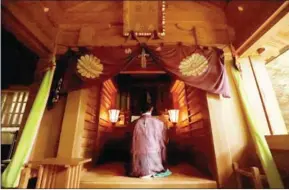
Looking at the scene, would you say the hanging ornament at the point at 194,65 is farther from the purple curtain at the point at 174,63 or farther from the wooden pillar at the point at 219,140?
the wooden pillar at the point at 219,140

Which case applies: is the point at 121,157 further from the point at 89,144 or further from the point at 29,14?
the point at 29,14

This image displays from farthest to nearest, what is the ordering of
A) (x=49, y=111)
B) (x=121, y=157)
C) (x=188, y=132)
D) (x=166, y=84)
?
(x=166, y=84)
(x=121, y=157)
(x=188, y=132)
(x=49, y=111)

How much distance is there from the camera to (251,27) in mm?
3707

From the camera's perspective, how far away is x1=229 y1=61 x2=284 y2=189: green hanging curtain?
9.98 feet

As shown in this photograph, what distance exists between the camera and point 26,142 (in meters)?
3.24

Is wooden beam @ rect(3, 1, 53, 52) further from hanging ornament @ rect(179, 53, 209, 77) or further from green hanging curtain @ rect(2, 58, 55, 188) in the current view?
hanging ornament @ rect(179, 53, 209, 77)

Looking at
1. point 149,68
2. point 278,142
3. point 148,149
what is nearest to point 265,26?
point 278,142

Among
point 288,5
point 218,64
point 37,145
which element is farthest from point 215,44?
point 37,145

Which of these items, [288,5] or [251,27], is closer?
[288,5]

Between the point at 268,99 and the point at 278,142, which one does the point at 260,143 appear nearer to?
the point at 278,142

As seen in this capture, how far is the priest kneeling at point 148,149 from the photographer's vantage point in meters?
4.12

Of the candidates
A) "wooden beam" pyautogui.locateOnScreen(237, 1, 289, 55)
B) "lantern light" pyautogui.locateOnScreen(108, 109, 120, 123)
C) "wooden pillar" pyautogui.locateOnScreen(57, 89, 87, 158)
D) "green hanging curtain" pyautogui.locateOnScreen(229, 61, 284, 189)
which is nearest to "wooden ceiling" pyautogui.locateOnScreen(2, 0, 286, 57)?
"wooden beam" pyautogui.locateOnScreen(237, 1, 289, 55)

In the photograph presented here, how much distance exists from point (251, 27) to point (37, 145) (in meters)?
5.94

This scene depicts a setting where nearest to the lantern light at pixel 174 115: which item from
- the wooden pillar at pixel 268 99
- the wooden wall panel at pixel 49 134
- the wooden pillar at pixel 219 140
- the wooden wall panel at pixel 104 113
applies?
the wooden pillar at pixel 219 140
